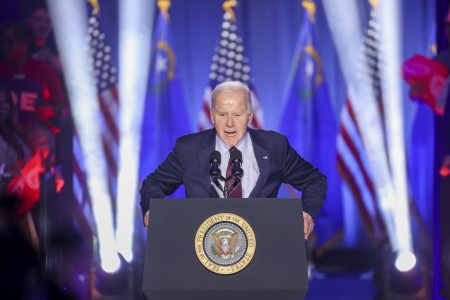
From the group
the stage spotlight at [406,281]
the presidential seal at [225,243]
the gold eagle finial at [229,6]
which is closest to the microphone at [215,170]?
the presidential seal at [225,243]

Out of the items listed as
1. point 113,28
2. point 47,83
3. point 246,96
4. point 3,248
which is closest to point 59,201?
point 3,248

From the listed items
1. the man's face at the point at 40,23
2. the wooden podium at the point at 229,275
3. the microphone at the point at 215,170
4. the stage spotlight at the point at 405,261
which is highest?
the man's face at the point at 40,23

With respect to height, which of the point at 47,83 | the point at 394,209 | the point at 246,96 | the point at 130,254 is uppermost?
the point at 47,83

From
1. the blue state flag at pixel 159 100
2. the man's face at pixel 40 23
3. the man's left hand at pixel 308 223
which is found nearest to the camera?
the man's left hand at pixel 308 223

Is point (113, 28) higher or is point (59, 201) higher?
point (113, 28)

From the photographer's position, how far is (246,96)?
2408 mm

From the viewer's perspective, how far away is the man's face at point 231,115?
7.82ft

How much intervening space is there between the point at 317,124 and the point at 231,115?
135 inches

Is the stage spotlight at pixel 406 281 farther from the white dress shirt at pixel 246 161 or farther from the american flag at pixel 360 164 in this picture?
the white dress shirt at pixel 246 161

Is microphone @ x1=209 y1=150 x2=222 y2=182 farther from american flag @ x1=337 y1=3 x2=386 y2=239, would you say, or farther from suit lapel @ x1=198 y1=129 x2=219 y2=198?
american flag @ x1=337 y1=3 x2=386 y2=239

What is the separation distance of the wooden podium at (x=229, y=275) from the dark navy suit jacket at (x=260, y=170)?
47 cm

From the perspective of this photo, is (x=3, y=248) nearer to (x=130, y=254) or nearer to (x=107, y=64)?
(x=130, y=254)

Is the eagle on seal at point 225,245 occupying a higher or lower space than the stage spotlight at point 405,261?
higher

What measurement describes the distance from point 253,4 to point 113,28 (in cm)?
122
